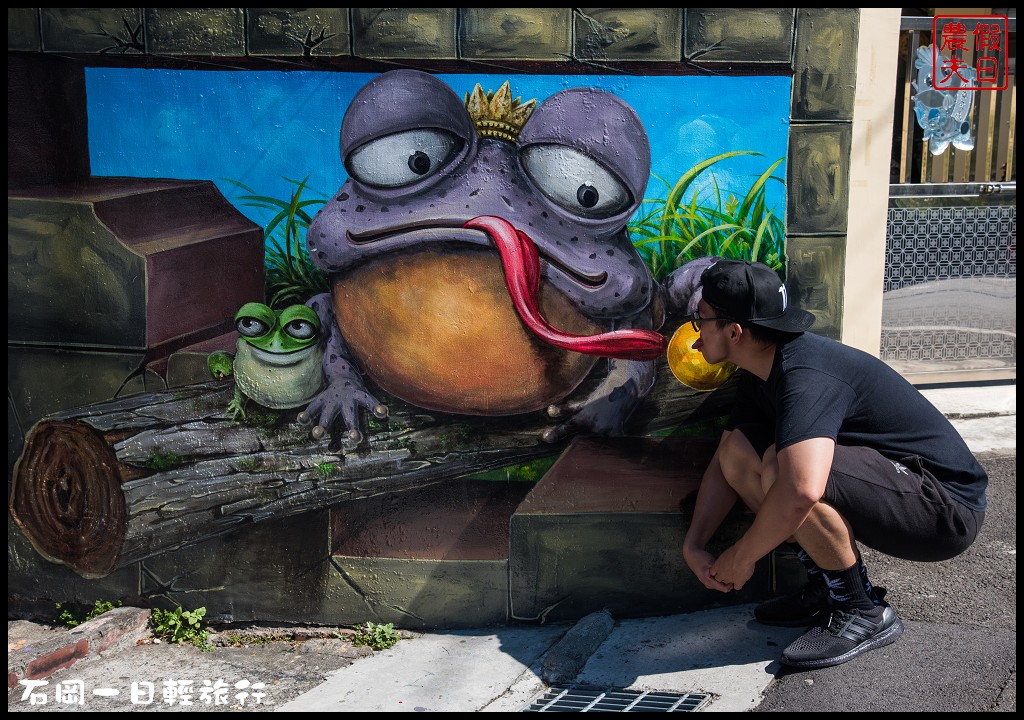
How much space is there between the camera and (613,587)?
10.3ft

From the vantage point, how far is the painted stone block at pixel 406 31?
293 centimetres

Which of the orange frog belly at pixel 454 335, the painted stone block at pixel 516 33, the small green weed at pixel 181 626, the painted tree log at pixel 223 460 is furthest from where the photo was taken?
the small green weed at pixel 181 626

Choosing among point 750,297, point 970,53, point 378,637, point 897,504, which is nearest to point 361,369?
point 378,637

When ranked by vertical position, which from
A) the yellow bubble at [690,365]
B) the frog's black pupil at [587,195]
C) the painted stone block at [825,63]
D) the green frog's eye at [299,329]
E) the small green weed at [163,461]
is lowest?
the small green weed at [163,461]

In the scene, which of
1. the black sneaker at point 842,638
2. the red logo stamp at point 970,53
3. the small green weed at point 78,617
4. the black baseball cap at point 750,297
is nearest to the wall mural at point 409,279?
the small green weed at point 78,617

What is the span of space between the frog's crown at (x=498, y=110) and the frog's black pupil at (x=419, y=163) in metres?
0.22

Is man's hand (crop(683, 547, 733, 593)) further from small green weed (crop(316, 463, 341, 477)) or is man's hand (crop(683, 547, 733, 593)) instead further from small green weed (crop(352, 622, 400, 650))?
small green weed (crop(316, 463, 341, 477))

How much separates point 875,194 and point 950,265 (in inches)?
119

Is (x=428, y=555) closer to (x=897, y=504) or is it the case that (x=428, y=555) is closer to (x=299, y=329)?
(x=299, y=329)

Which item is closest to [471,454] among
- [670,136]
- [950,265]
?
[670,136]

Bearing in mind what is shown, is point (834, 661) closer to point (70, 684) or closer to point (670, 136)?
point (670, 136)

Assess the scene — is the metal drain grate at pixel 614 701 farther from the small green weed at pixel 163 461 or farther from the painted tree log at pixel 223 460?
the small green weed at pixel 163 461

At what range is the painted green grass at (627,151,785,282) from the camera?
3.01m

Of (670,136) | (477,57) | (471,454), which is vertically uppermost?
(477,57)
